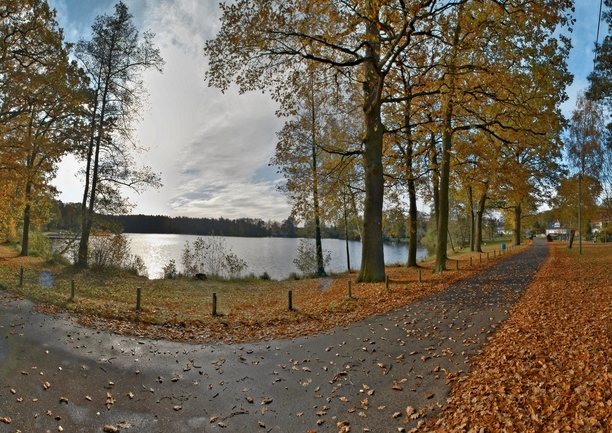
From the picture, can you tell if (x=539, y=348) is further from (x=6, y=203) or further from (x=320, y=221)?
(x=6, y=203)

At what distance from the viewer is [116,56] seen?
19.8 meters

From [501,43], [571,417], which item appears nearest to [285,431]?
[571,417]

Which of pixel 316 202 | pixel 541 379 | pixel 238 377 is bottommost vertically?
pixel 238 377

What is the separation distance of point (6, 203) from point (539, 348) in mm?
26591

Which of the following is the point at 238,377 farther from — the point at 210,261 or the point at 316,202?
the point at 210,261

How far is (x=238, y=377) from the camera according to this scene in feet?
20.5

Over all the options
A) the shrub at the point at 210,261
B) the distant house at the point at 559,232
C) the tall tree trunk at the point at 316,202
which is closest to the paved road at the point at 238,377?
the tall tree trunk at the point at 316,202

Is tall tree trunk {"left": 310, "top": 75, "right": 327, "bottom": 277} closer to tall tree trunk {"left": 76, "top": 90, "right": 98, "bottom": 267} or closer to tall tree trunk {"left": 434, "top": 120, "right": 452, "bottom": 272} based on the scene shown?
tall tree trunk {"left": 434, "top": 120, "right": 452, "bottom": 272}

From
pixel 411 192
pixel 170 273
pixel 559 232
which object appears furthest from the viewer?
pixel 559 232

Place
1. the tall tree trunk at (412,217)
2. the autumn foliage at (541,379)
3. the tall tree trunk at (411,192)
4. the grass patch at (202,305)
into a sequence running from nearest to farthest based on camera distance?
the autumn foliage at (541,379) → the grass patch at (202,305) → the tall tree trunk at (411,192) → the tall tree trunk at (412,217)

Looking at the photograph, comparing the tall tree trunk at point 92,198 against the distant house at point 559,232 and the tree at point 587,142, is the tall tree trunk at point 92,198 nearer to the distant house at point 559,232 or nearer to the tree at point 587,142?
the tree at point 587,142

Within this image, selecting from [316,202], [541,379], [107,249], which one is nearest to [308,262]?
[316,202]

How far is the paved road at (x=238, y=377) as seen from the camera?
4.86m

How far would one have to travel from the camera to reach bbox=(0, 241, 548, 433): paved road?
4863 mm
